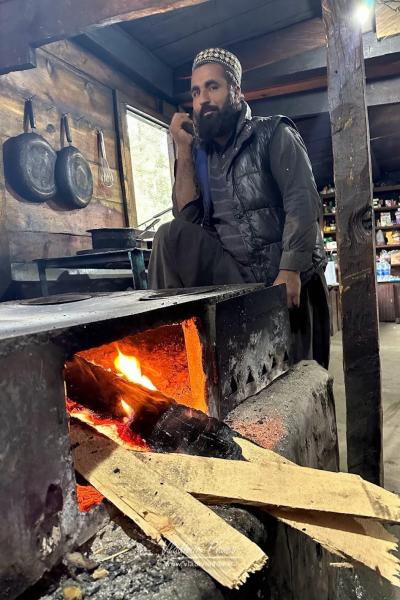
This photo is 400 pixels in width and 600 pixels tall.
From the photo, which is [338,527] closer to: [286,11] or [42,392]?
[42,392]

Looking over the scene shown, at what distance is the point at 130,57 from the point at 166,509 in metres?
4.83

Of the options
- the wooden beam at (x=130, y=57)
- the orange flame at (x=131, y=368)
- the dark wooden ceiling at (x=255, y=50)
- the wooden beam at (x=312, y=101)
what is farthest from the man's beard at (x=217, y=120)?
the wooden beam at (x=312, y=101)

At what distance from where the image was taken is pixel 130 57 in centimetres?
462

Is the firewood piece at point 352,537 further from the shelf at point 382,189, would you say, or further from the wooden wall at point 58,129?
the shelf at point 382,189

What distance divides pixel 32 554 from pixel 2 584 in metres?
0.06

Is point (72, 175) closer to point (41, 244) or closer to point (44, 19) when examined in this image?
point (41, 244)

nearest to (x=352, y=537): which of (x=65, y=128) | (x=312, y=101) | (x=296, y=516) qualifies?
(x=296, y=516)

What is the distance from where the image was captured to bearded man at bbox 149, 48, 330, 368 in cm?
227

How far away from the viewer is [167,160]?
5.62 metres

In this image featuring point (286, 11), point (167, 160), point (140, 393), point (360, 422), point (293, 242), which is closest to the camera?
point (140, 393)

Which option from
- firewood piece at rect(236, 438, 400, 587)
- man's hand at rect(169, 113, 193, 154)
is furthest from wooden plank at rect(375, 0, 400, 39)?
firewood piece at rect(236, 438, 400, 587)

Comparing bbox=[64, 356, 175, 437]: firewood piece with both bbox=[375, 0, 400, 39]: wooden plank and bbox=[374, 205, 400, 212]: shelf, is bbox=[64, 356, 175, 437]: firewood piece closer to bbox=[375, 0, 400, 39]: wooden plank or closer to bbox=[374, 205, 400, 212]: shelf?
bbox=[375, 0, 400, 39]: wooden plank

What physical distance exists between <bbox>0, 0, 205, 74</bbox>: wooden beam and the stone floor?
2.63 metres

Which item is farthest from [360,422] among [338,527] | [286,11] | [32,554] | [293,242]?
[286,11]
